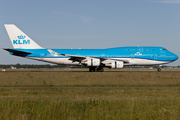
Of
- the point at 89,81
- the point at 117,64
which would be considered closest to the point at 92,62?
the point at 117,64

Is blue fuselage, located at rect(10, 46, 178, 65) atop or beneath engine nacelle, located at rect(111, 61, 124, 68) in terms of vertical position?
atop

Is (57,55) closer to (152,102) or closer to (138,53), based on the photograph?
(138,53)

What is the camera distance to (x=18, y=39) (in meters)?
58.2

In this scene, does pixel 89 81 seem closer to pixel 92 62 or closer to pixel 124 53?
pixel 92 62

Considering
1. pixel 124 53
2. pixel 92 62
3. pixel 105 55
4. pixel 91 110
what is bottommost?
pixel 91 110

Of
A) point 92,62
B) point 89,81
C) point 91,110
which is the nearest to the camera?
point 91,110

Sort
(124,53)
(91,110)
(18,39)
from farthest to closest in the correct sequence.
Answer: (18,39), (124,53), (91,110)

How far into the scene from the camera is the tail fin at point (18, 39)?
57.9 meters

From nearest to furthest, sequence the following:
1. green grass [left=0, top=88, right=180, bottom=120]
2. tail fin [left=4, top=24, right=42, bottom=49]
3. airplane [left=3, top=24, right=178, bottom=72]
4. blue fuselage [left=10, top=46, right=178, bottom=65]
→ green grass [left=0, top=88, right=180, bottom=120] < airplane [left=3, top=24, right=178, bottom=72] < blue fuselage [left=10, top=46, right=178, bottom=65] < tail fin [left=4, top=24, right=42, bottom=49]

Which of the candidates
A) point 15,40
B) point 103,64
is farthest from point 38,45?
point 103,64

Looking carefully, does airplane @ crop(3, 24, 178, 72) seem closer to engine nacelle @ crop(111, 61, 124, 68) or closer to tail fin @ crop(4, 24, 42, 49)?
engine nacelle @ crop(111, 61, 124, 68)

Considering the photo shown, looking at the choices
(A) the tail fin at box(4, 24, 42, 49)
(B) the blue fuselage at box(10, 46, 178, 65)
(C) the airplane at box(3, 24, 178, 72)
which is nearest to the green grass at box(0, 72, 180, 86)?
(C) the airplane at box(3, 24, 178, 72)

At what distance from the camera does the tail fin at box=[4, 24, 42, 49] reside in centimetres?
5794

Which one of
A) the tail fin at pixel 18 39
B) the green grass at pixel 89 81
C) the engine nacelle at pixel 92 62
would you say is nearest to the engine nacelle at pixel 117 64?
the engine nacelle at pixel 92 62
